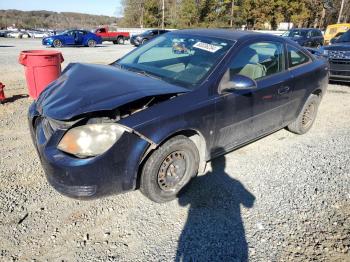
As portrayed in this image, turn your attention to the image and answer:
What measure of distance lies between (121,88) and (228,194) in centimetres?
162

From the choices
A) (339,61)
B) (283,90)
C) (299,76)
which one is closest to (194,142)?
(283,90)

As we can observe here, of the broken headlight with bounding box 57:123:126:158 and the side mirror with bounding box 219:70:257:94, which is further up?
the side mirror with bounding box 219:70:257:94

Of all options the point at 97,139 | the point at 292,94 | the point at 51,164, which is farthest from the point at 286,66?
the point at 51,164

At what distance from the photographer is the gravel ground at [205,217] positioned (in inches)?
98.0

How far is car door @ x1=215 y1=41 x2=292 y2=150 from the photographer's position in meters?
3.28

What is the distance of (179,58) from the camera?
3660 mm

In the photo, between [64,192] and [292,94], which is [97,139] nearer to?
[64,192]

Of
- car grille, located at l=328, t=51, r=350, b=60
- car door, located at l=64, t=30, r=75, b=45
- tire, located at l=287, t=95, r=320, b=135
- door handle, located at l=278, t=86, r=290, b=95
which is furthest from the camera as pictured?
car door, located at l=64, t=30, r=75, b=45

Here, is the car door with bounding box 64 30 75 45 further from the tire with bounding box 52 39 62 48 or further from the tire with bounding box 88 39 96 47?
the tire with bounding box 88 39 96 47

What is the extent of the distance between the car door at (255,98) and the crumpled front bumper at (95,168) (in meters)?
1.09

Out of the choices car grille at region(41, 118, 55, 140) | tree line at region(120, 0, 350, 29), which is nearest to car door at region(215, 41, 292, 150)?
car grille at region(41, 118, 55, 140)

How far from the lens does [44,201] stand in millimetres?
3059

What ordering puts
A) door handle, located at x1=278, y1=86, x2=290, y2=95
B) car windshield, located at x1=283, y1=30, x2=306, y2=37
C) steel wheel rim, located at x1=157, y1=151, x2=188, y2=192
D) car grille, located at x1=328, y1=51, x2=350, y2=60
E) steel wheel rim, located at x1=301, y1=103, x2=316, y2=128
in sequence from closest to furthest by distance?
1. steel wheel rim, located at x1=157, y1=151, x2=188, y2=192
2. door handle, located at x1=278, y1=86, x2=290, y2=95
3. steel wheel rim, located at x1=301, y1=103, x2=316, y2=128
4. car grille, located at x1=328, y1=51, x2=350, y2=60
5. car windshield, located at x1=283, y1=30, x2=306, y2=37

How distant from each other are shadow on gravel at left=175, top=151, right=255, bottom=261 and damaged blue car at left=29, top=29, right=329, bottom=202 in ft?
0.67
